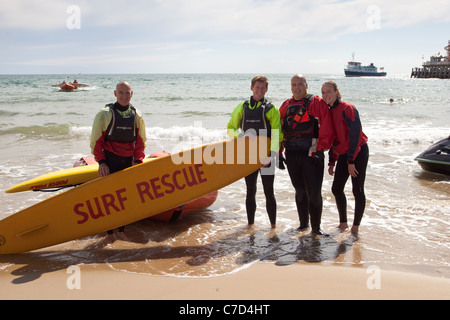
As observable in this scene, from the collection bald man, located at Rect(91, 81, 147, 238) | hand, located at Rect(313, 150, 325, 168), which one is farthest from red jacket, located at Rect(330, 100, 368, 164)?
bald man, located at Rect(91, 81, 147, 238)

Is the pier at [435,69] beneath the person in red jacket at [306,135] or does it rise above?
above

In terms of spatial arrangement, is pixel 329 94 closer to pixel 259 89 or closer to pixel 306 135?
pixel 306 135

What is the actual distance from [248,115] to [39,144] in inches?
300

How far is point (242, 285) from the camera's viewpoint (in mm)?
2721

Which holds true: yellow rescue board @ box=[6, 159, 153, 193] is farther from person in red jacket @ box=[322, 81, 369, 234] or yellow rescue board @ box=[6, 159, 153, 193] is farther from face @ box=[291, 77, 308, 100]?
person in red jacket @ box=[322, 81, 369, 234]

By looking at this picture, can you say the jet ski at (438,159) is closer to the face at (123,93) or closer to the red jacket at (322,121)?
the red jacket at (322,121)

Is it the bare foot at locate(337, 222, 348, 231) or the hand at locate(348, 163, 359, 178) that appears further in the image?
the bare foot at locate(337, 222, 348, 231)

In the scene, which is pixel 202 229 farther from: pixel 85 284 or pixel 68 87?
pixel 68 87

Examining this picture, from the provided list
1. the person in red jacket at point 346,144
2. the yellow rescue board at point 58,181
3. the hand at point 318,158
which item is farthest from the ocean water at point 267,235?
the hand at point 318,158

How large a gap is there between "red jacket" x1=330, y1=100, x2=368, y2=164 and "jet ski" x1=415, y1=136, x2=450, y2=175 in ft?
10.9

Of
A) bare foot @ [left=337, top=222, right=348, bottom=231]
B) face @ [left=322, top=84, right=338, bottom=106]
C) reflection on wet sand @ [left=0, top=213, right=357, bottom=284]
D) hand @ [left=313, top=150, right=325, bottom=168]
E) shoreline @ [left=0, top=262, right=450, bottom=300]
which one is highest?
face @ [left=322, top=84, right=338, bottom=106]

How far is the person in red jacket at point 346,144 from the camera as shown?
11.1 feet

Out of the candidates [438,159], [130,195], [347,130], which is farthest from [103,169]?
[438,159]

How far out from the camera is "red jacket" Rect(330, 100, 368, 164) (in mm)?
3395
